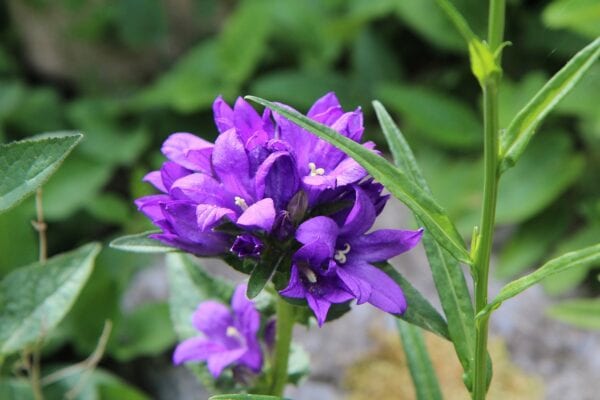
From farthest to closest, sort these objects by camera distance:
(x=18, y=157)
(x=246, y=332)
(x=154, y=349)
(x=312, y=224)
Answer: (x=154, y=349) < (x=246, y=332) < (x=18, y=157) < (x=312, y=224)

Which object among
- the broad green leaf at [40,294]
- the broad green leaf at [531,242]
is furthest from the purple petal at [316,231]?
the broad green leaf at [531,242]

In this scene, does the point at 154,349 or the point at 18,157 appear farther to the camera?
the point at 154,349

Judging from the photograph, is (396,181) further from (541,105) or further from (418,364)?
(418,364)

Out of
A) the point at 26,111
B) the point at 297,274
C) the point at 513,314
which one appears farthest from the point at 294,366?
the point at 26,111

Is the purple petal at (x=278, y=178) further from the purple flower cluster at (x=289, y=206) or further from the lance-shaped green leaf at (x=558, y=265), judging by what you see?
the lance-shaped green leaf at (x=558, y=265)

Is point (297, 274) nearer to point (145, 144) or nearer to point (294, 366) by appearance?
point (294, 366)

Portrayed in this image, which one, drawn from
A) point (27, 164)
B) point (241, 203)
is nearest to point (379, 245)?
A: point (241, 203)
